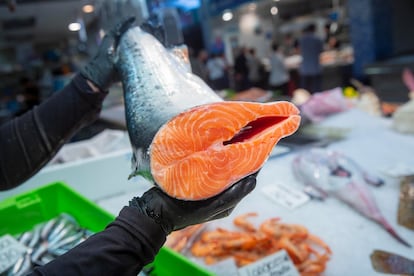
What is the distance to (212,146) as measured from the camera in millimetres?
632

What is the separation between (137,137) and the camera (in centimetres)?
77

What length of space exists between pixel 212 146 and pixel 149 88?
298 mm

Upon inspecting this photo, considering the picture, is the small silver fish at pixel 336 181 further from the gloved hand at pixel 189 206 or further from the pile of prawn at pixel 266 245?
the gloved hand at pixel 189 206

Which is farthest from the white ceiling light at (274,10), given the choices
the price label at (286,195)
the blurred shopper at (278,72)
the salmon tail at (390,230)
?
the salmon tail at (390,230)

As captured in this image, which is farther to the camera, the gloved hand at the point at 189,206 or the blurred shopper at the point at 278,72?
the blurred shopper at the point at 278,72

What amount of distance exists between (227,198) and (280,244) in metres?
0.73

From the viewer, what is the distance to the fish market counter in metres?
1.21

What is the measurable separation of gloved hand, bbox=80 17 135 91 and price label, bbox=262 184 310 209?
3.21 ft

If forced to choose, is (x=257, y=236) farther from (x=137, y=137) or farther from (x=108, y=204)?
(x=108, y=204)

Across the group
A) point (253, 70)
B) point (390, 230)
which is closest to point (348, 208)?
point (390, 230)

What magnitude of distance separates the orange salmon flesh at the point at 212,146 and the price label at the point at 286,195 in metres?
1.03

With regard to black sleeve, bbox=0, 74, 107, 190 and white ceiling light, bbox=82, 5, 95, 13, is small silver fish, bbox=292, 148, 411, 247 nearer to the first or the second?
black sleeve, bbox=0, 74, 107, 190

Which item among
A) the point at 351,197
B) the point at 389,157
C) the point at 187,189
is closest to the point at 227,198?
the point at 187,189

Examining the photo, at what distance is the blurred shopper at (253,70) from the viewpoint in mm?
9844
